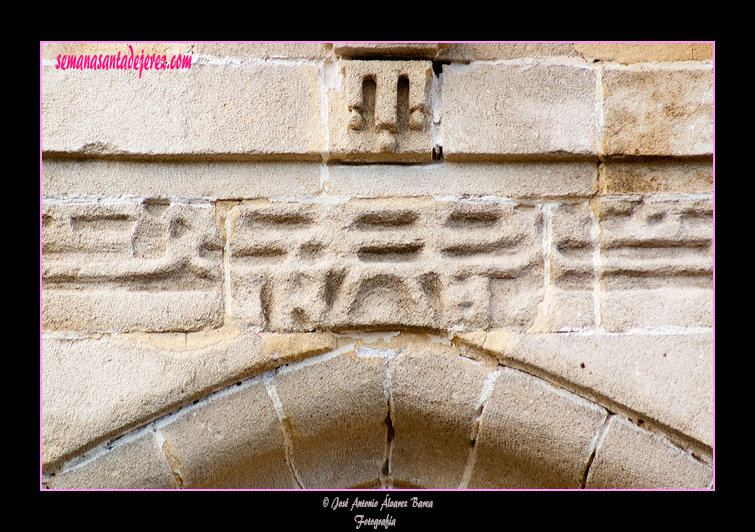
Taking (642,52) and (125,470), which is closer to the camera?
(125,470)

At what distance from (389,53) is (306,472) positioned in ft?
3.43

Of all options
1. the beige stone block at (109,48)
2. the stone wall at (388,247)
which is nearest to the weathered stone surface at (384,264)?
the stone wall at (388,247)

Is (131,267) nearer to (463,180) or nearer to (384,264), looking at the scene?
(384,264)

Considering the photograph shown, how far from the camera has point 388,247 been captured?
1622 millimetres

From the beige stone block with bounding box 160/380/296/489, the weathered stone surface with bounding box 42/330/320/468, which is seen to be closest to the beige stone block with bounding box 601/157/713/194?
the weathered stone surface with bounding box 42/330/320/468

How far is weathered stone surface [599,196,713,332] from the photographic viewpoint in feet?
5.29

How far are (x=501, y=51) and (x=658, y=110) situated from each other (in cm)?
39

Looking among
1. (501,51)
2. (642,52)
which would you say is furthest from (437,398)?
(642,52)

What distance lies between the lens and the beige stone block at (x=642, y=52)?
1.64 meters

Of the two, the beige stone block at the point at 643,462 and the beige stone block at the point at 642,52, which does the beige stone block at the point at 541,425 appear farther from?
the beige stone block at the point at 642,52

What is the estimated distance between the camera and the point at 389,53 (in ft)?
5.30

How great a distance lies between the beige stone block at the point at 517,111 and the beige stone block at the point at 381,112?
0.06m

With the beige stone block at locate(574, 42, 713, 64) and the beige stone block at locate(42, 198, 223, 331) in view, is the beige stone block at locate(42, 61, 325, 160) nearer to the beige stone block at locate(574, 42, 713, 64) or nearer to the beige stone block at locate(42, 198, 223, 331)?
the beige stone block at locate(42, 198, 223, 331)
